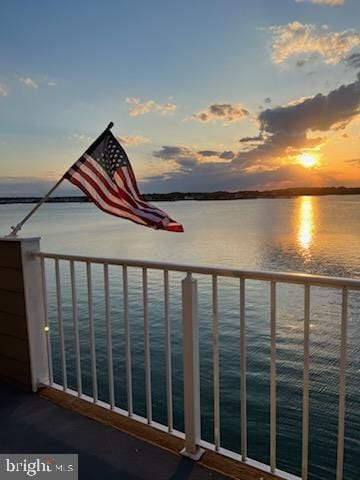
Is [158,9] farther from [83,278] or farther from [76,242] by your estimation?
[76,242]

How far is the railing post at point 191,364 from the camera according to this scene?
6.25 feet

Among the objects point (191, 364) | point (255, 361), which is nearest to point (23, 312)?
point (191, 364)

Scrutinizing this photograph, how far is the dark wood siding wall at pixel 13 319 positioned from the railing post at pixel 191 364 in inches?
51.0

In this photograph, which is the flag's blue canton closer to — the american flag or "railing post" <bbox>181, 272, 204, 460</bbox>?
the american flag

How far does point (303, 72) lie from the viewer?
12.7 meters

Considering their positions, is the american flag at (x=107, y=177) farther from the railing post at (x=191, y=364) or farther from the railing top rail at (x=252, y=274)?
the railing post at (x=191, y=364)

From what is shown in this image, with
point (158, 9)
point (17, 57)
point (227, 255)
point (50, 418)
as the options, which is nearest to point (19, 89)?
point (17, 57)

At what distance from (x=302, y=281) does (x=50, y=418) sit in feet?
5.71

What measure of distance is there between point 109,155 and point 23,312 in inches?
50.0

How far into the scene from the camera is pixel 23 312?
8.75 ft

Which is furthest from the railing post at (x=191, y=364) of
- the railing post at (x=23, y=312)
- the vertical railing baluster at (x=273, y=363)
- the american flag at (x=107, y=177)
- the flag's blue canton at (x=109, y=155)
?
the railing post at (x=23, y=312)

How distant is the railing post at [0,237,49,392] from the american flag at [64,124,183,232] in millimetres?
697

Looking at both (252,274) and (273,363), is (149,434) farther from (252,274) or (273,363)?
(252,274)

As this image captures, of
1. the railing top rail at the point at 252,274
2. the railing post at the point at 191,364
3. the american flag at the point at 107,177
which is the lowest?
the railing post at the point at 191,364
